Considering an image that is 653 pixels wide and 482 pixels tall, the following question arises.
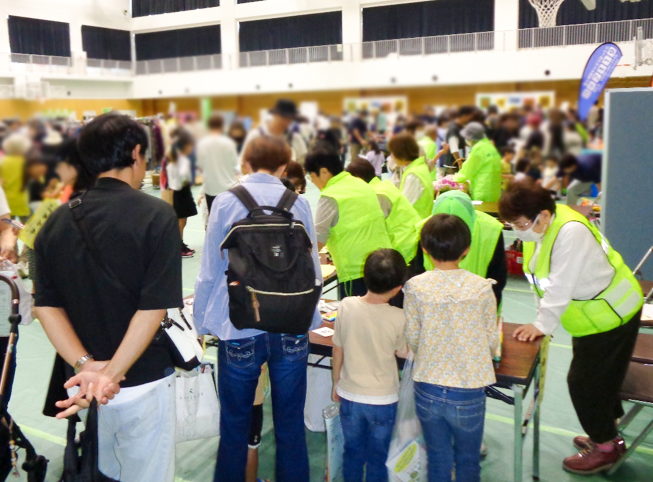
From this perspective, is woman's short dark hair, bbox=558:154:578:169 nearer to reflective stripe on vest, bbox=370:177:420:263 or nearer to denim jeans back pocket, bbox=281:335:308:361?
denim jeans back pocket, bbox=281:335:308:361

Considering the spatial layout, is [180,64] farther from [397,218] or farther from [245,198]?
[397,218]

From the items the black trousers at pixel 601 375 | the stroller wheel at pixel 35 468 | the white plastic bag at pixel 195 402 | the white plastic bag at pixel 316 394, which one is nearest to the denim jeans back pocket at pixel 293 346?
the white plastic bag at pixel 195 402

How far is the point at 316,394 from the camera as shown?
11.3 feet

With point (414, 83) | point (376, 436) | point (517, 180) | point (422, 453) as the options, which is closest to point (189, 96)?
point (414, 83)

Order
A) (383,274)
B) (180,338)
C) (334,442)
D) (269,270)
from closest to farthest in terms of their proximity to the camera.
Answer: (180,338) → (269,270) → (383,274) → (334,442)

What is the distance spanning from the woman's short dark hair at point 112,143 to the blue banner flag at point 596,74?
126 cm

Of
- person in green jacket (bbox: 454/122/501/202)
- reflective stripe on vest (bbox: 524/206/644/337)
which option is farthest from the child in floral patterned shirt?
person in green jacket (bbox: 454/122/501/202)

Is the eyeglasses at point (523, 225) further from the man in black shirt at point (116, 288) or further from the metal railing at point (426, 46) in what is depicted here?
the metal railing at point (426, 46)

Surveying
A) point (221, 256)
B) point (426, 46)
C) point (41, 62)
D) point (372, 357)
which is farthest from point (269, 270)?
Result: point (426, 46)

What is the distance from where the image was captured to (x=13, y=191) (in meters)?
0.83

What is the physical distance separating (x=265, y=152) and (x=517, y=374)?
1880mm

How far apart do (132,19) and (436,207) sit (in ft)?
7.79

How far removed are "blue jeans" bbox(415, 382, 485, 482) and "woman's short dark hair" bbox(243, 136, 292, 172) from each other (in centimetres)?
161

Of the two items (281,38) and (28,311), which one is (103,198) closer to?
(281,38)
